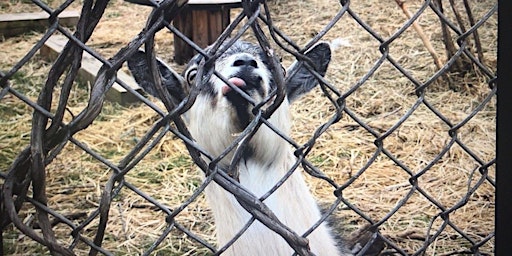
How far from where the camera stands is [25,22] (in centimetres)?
738

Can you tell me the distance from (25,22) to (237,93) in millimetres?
5423

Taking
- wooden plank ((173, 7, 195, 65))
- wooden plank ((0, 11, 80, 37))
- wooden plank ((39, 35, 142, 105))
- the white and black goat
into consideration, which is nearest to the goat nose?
the white and black goat

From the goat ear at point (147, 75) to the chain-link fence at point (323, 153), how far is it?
0.35ft

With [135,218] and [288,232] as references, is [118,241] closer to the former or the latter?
[135,218]

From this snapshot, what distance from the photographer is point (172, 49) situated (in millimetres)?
6922

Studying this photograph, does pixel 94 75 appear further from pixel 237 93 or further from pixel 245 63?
pixel 237 93

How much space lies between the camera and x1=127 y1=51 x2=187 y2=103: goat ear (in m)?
2.30

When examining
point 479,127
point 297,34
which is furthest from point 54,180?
point 297,34

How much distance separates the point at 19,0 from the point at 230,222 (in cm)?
A: 657

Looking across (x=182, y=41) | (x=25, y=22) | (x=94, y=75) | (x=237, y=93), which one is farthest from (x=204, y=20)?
(x=237, y=93)

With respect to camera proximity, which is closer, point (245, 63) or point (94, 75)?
point (245, 63)

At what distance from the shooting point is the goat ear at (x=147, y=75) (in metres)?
2.30

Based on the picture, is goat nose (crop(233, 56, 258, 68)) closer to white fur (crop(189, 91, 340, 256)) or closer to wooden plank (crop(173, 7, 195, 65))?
white fur (crop(189, 91, 340, 256))

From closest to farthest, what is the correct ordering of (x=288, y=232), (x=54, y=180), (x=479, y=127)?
1. (x=288, y=232)
2. (x=54, y=180)
3. (x=479, y=127)
